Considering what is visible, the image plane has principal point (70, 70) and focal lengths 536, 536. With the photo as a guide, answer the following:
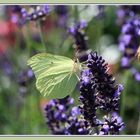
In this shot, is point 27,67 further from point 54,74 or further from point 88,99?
point 88,99

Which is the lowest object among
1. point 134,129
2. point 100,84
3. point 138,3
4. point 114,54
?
point 134,129

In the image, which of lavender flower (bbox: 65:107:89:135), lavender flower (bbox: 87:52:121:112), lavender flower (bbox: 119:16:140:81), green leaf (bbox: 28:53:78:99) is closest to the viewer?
lavender flower (bbox: 87:52:121:112)

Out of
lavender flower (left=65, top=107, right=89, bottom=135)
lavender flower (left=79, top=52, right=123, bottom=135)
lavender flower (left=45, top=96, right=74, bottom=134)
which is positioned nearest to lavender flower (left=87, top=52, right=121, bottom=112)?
lavender flower (left=79, top=52, right=123, bottom=135)

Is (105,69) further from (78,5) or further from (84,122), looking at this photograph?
(78,5)

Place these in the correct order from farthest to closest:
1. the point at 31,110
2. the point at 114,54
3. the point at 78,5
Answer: the point at 114,54
the point at 31,110
the point at 78,5

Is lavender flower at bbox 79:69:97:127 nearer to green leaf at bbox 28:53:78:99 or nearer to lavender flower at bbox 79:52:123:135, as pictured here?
lavender flower at bbox 79:52:123:135

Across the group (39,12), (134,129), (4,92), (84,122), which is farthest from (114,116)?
(4,92)

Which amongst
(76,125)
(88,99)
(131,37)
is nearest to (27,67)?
(131,37)

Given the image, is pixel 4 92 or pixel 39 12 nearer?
pixel 39 12

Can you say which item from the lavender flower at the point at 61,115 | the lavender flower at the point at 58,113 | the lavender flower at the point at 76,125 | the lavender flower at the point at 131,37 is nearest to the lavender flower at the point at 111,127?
the lavender flower at the point at 76,125
